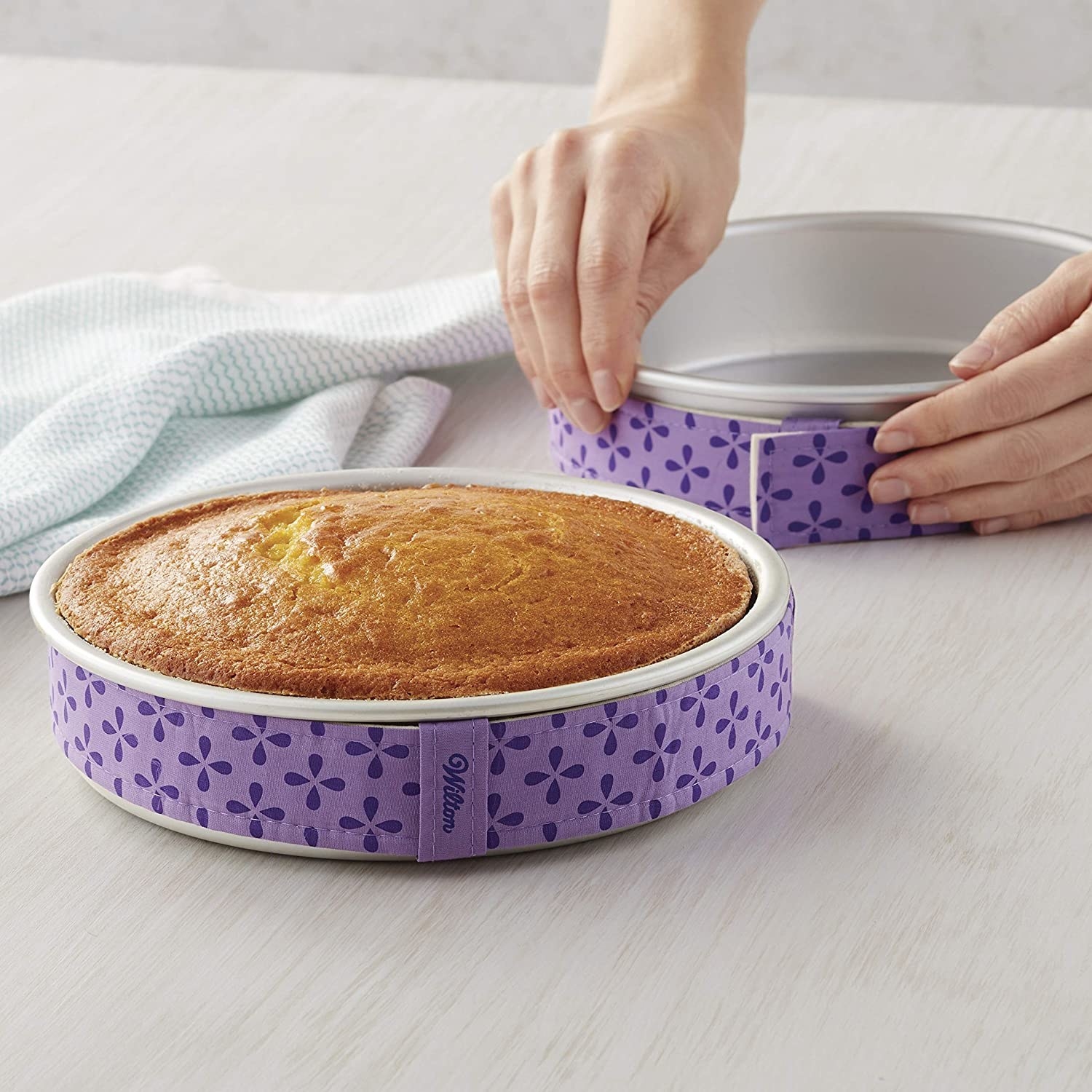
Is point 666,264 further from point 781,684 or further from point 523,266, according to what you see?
point 781,684

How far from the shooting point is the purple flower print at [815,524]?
1.06 metres

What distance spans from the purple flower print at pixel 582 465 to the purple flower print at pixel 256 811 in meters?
0.50

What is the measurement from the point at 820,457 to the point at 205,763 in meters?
0.50

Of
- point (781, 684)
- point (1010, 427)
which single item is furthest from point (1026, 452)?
point (781, 684)

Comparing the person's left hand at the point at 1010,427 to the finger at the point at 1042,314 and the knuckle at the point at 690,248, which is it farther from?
the knuckle at the point at 690,248

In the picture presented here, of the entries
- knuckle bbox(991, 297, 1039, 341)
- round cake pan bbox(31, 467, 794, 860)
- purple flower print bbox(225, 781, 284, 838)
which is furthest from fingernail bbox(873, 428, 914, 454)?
purple flower print bbox(225, 781, 284, 838)

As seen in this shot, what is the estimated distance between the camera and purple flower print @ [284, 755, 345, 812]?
67 cm

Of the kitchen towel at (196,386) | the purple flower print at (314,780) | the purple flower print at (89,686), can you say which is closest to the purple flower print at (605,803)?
the purple flower print at (314,780)

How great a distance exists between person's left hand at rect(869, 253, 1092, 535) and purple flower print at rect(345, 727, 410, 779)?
0.49 metres

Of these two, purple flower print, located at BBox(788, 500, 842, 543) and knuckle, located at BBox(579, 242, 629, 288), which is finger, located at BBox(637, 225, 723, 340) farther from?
purple flower print, located at BBox(788, 500, 842, 543)

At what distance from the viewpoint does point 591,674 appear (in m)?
0.69

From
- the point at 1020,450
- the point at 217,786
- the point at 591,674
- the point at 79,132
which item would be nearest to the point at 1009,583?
the point at 1020,450

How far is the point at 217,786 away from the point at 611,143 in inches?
24.0

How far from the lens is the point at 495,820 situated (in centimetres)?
69
